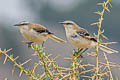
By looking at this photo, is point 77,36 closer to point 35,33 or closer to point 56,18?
point 35,33

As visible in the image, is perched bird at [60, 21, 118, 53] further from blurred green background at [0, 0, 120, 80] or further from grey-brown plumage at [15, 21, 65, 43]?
blurred green background at [0, 0, 120, 80]

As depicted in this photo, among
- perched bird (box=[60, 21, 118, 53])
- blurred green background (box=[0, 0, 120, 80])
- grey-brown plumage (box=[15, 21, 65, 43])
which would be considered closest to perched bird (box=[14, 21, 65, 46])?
grey-brown plumage (box=[15, 21, 65, 43])

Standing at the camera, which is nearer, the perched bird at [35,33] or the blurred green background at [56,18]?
the perched bird at [35,33]

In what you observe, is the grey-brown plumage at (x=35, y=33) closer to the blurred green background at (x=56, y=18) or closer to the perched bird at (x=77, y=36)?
the perched bird at (x=77, y=36)

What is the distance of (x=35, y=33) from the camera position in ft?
14.1

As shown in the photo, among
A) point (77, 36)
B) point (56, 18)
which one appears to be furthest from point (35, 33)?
point (56, 18)

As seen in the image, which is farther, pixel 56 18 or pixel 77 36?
pixel 56 18

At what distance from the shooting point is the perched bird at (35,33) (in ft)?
13.3

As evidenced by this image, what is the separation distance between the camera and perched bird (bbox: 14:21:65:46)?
405 cm

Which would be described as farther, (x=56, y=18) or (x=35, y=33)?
(x=56, y=18)

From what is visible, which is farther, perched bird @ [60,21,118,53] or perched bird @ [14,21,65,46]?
perched bird @ [14,21,65,46]

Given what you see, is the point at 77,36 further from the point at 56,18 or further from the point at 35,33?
the point at 56,18

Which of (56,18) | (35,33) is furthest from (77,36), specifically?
(56,18)

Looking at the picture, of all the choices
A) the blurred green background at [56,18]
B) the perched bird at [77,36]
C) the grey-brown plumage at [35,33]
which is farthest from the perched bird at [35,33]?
the blurred green background at [56,18]
